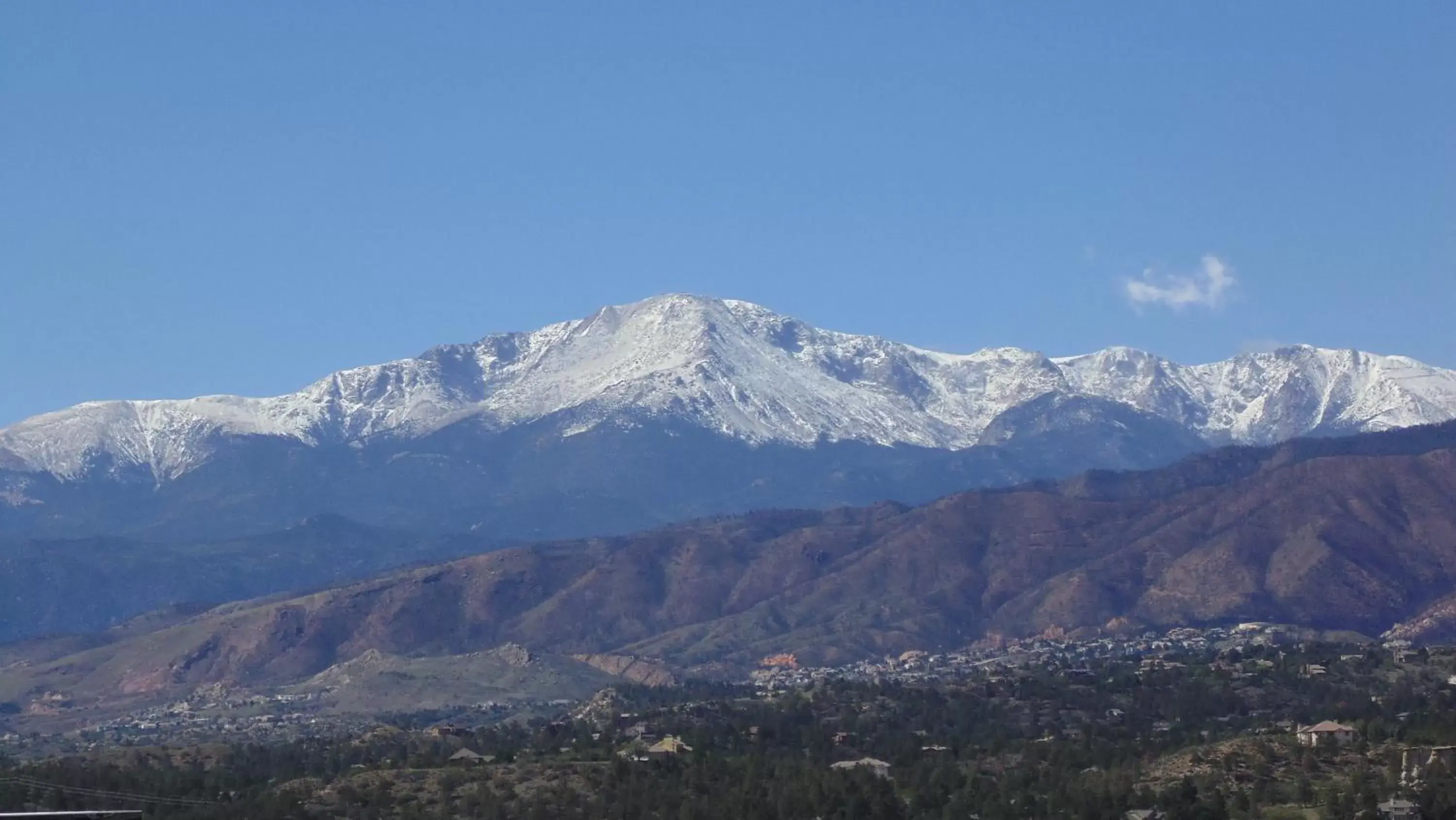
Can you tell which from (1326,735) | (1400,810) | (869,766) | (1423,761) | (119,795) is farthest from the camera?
(869,766)

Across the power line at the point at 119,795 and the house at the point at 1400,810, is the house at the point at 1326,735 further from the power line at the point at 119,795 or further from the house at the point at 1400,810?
the power line at the point at 119,795

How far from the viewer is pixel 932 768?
7283 inches

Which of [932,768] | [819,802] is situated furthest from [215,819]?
[932,768]

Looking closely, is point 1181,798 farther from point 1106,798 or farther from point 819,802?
point 819,802

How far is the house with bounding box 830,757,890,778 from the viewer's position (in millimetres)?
186500

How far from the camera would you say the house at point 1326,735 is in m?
173

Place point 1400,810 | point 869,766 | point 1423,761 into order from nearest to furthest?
1. point 1400,810
2. point 1423,761
3. point 869,766

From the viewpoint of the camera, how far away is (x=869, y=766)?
192 m

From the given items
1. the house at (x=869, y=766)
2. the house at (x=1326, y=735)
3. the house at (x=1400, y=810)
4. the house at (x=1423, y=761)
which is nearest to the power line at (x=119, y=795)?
the house at (x=869, y=766)

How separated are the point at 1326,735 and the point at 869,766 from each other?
34095mm

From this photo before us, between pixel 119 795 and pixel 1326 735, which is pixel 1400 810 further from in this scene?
pixel 119 795

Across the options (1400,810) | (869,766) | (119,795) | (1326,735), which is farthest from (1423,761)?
(119,795)

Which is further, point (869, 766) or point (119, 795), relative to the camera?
point (869, 766)

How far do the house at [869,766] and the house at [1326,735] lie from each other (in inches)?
1146
